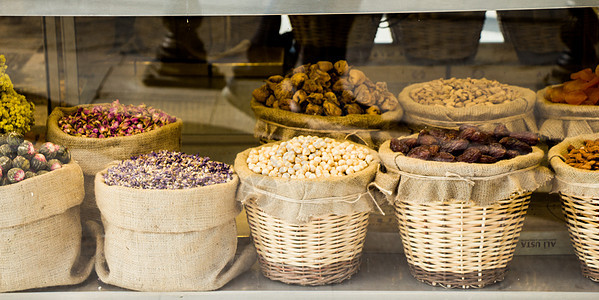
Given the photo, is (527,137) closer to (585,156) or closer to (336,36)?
(585,156)

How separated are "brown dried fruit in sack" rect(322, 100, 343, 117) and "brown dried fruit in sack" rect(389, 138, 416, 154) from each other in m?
0.23

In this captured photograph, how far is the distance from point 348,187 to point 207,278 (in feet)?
1.45

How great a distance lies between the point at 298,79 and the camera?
2012mm

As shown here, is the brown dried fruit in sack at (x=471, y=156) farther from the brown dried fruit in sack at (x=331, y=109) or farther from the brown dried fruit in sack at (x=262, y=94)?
the brown dried fruit in sack at (x=262, y=94)

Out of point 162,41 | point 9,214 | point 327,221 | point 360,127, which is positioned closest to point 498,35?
point 360,127

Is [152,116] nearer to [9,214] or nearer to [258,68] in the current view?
[258,68]

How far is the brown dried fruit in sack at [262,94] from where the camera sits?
202 cm

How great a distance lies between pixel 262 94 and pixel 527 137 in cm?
78

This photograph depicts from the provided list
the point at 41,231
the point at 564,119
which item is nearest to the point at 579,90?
the point at 564,119

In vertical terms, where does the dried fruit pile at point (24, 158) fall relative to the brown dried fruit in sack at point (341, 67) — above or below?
below

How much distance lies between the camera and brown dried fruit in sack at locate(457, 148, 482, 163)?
166 centimetres

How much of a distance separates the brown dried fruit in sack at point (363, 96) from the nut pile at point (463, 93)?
0.14 meters

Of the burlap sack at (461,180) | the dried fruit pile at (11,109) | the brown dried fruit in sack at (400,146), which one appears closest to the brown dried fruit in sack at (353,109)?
the brown dried fruit in sack at (400,146)

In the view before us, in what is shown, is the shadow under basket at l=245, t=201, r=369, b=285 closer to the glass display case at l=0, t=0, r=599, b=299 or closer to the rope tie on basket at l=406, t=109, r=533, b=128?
the glass display case at l=0, t=0, r=599, b=299
